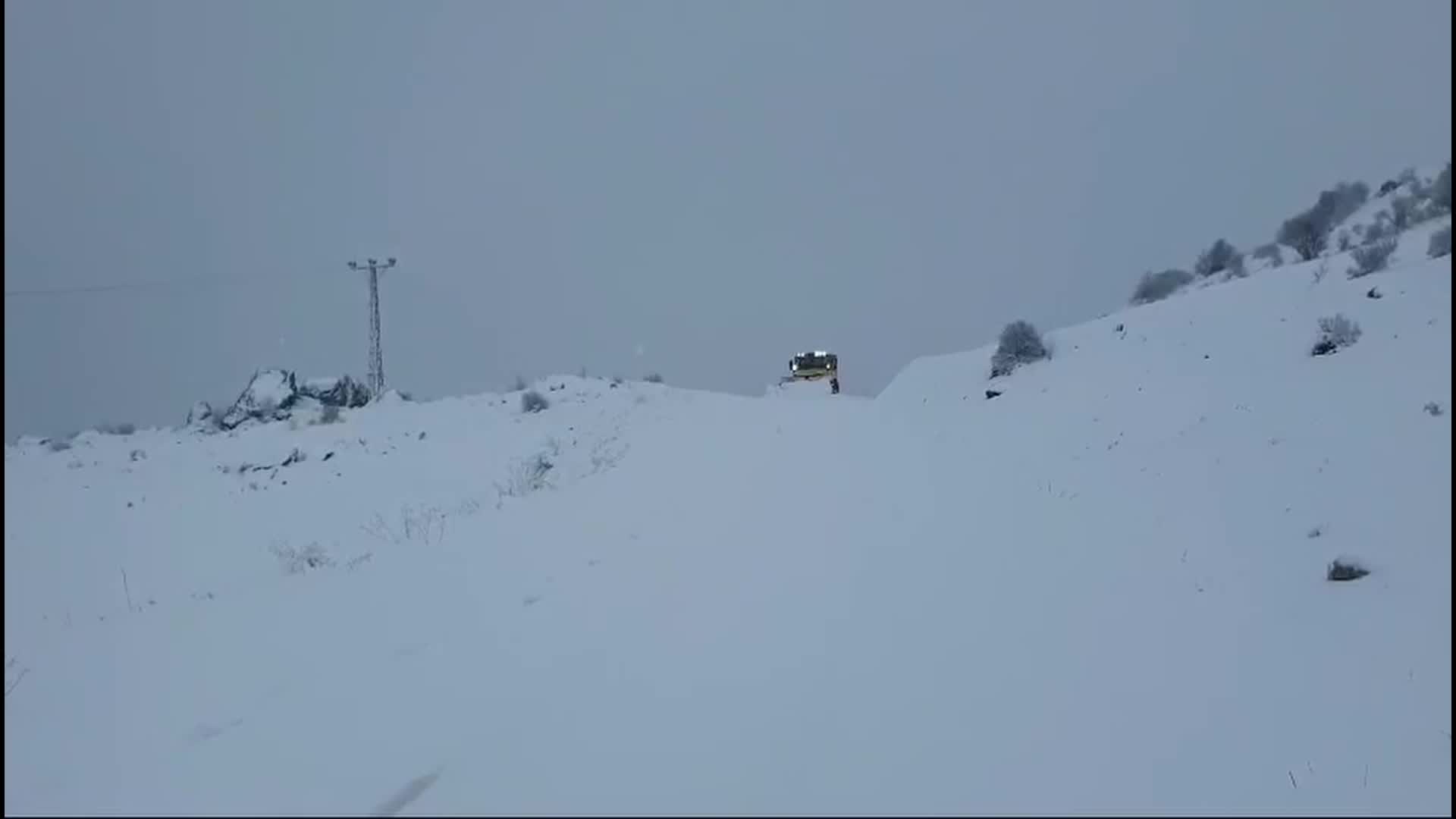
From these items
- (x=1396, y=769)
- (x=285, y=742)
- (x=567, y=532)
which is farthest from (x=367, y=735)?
(x=1396, y=769)

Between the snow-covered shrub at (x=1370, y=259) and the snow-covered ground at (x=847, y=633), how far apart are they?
149 cm

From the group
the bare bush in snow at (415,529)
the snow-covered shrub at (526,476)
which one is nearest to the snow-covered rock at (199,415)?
the snow-covered shrub at (526,476)

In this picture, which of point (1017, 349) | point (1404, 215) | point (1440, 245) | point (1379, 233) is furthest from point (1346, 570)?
point (1404, 215)

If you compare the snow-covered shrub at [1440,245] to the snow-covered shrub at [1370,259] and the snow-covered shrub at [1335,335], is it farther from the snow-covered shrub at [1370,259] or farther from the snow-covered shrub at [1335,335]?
the snow-covered shrub at [1335,335]

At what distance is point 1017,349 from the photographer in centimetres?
1761

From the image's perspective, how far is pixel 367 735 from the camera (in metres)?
3.73

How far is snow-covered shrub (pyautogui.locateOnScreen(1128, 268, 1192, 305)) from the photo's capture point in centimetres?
2736

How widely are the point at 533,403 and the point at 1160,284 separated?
2111 cm

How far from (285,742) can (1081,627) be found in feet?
14.8

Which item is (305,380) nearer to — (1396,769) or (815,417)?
(815,417)

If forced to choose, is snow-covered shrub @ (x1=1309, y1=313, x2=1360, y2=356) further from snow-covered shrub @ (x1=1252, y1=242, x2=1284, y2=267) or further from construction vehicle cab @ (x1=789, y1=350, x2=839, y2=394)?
construction vehicle cab @ (x1=789, y1=350, x2=839, y2=394)

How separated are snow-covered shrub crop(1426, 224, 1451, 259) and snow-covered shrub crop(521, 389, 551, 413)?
18407mm

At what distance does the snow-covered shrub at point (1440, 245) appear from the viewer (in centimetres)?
1276

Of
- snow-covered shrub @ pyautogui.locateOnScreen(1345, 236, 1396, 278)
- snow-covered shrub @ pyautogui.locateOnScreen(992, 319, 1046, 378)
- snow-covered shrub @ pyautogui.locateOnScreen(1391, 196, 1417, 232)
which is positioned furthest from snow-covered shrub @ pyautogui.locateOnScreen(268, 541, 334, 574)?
snow-covered shrub @ pyautogui.locateOnScreen(1391, 196, 1417, 232)
